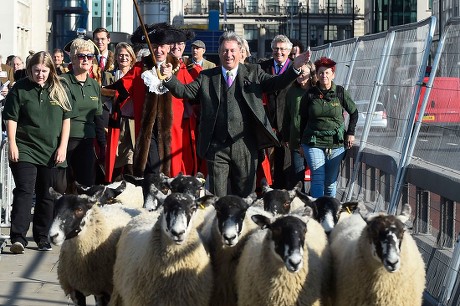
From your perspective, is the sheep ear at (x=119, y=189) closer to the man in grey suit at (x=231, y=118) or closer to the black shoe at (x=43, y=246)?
the man in grey suit at (x=231, y=118)

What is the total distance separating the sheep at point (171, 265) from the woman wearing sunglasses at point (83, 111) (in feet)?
13.9

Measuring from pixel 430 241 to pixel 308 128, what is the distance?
3.26 m

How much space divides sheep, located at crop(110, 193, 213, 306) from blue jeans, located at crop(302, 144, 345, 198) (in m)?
4.22

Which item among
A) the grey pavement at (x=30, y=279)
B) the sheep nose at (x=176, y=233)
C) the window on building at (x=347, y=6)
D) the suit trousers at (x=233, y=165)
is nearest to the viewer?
the sheep nose at (x=176, y=233)

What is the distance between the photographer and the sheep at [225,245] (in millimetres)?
8141

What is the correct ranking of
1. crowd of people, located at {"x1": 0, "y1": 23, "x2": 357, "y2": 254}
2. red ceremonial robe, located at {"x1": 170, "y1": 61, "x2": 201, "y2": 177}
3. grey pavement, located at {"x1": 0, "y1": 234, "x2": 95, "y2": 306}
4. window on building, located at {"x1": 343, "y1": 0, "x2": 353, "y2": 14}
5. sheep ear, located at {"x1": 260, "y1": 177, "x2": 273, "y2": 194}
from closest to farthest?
1. grey pavement, located at {"x1": 0, "y1": 234, "x2": 95, "y2": 306}
2. sheep ear, located at {"x1": 260, "y1": 177, "x2": 273, "y2": 194}
3. crowd of people, located at {"x1": 0, "y1": 23, "x2": 357, "y2": 254}
4. red ceremonial robe, located at {"x1": 170, "y1": 61, "x2": 201, "y2": 177}
5. window on building, located at {"x1": 343, "y1": 0, "x2": 353, "y2": 14}

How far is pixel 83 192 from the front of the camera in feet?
31.4

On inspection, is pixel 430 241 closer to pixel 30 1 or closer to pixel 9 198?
pixel 9 198

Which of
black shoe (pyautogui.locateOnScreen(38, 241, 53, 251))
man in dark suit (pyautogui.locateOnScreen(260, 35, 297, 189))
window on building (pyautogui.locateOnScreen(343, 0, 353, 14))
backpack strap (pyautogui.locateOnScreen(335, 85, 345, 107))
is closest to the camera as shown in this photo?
black shoe (pyautogui.locateOnScreen(38, 241, 53, 251))

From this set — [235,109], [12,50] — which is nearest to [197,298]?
[235,109]

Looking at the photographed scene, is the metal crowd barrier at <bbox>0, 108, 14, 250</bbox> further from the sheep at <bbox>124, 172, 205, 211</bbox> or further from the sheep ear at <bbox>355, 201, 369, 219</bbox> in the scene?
the sheep ear at <bbox>355, 201, 369, 219</bbox>

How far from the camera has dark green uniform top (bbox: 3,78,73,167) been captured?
11.6m

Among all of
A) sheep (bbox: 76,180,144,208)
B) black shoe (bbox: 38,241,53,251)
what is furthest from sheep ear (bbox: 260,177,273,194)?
black shoe (bbox: 38,241,53,251)

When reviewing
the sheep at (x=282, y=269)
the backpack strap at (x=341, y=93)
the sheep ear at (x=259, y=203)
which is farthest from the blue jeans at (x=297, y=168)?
the sheep at (x=282, y=269)
